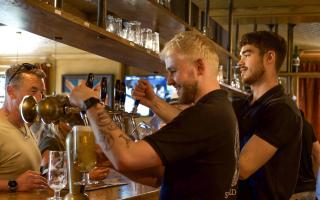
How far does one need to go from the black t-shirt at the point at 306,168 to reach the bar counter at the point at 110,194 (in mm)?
1515

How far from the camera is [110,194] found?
200 centimetres

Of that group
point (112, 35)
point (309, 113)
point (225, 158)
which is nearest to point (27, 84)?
point (112, 35)

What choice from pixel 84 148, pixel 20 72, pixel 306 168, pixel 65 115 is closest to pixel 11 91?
pixel 20 72

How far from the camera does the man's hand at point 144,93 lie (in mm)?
2092

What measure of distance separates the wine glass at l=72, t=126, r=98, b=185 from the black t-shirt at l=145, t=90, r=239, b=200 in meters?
0.21

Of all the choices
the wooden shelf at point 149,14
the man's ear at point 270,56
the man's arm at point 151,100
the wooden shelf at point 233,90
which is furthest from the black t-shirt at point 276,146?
the wooden shelf at point 233,90

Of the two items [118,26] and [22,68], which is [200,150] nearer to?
[118,26]

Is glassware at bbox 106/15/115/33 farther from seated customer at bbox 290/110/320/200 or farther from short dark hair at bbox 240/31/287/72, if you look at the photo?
seated customer at bbox 290/110/320/200

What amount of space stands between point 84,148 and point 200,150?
35cm

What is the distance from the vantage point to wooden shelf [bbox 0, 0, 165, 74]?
6.16 feet

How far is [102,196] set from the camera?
1.94 m

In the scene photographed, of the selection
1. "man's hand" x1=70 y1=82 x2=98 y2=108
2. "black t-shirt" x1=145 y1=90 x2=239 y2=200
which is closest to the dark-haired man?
"black t-shirt" x1=145 y1=90 x2=239 y2=200

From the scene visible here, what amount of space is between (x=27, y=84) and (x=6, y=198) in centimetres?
91

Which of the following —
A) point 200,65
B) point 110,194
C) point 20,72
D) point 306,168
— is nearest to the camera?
point 200,65
